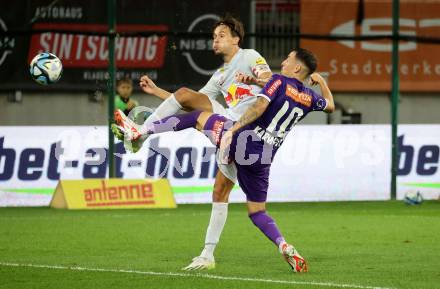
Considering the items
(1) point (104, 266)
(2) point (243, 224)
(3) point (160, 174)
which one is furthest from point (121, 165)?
(1) point (104, 266)

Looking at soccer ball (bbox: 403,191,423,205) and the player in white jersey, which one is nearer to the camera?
the player in white jersey

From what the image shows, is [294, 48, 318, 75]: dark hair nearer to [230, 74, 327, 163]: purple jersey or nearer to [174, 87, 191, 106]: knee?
[230, 74, 327, 163]: purple jersey

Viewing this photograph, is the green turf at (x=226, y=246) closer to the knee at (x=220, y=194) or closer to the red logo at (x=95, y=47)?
the knee at (x=220, y=194)

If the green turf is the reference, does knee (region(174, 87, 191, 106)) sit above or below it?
above

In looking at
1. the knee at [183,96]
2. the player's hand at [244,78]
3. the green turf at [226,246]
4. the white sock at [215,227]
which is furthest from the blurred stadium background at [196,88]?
the player's hand at [244,78]

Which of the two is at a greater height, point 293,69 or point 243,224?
point 293,69

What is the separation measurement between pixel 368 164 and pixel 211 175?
2.70 meters

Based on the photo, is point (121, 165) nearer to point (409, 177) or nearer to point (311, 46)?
point (409, 177)

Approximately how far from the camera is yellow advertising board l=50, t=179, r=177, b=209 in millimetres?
17547

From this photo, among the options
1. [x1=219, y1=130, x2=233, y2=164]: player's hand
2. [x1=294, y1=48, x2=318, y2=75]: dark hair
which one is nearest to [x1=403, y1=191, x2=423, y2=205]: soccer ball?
[x1=294, y1=48, x2=318, y2=75]: dark hair

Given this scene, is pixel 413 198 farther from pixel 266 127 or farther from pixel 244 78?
pixel 244 78

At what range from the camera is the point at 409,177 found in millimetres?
19484

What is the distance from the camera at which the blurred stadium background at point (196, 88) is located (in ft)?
59.4

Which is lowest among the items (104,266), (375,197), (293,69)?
(375,197)
